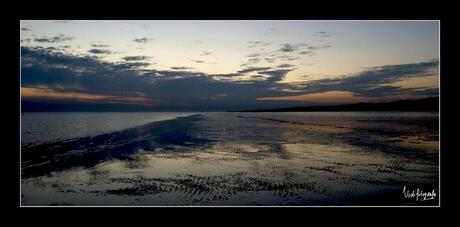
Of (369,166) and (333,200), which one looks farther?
(369,166)

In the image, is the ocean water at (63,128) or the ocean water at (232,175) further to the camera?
the ocean water at (63,128)

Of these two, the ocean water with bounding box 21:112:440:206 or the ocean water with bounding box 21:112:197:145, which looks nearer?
the ocean water with bounding box 21:112:440:206

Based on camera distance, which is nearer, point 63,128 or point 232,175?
point 232,175
